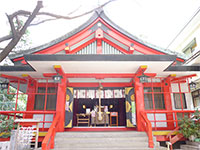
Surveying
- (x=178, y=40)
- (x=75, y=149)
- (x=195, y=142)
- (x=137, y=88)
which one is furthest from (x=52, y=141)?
(x=178, y=40)

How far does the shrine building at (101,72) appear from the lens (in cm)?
697

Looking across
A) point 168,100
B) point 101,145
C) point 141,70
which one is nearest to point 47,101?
point 101,145

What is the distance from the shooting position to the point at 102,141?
6328 mm

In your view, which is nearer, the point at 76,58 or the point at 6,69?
the point at 76,58

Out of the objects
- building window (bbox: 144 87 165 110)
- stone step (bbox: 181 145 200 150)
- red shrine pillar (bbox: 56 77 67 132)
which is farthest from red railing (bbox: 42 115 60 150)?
stone step (bbox: 181 145 200 150)

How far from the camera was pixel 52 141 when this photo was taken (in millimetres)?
6109

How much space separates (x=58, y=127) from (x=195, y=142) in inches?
229

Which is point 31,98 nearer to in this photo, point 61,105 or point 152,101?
point 61,105

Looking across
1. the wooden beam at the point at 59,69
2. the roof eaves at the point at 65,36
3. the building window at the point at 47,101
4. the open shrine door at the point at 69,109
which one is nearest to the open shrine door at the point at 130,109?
the open shrine door at the point at 69,109

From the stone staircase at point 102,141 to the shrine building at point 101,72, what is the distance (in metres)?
0.57

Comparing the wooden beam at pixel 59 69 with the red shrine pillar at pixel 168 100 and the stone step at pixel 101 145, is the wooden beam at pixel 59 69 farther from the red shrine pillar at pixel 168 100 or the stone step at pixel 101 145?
the red shrine pillar at pixel 168 100

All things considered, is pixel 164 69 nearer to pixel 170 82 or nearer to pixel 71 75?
pixel 170 82

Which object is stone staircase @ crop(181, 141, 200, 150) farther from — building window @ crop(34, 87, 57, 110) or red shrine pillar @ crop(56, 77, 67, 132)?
building window @ crop(34, 87, 57, 110)

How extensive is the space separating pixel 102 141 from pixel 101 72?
3.28 metres
